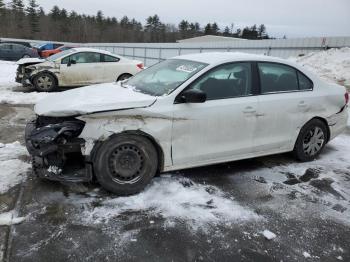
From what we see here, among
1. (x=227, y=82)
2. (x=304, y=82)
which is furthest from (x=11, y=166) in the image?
(x=304, y=82)

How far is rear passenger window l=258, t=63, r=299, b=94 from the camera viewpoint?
193 inches

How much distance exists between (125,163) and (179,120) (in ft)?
2.69

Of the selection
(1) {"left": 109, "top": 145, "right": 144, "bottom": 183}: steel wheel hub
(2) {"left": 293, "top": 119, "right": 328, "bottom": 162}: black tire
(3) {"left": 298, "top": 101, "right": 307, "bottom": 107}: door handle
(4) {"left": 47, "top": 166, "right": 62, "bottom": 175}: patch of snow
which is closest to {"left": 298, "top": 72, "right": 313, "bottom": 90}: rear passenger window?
(3) {"left": 298, "top": 101, "right": 307, "bottom": 107}: door handle

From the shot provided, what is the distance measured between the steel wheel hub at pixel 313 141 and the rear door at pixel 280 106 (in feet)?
1.03

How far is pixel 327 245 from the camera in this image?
11.1ft

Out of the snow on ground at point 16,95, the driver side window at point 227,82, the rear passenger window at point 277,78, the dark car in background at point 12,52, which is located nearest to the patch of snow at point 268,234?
the driver side window at point 227,82

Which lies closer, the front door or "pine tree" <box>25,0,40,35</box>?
the front door

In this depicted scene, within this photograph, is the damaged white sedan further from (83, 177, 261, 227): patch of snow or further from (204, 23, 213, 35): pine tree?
(204, 23, 213, 35): pine tree

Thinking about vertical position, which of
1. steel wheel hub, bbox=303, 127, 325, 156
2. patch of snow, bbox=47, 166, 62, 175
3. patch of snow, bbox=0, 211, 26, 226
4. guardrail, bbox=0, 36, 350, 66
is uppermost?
guardrail, bbox=0, 36, 350, 66

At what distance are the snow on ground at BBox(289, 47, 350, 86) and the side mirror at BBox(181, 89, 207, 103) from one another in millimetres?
10337

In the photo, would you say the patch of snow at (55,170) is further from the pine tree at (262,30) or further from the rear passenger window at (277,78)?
the pine tree at (262,30)

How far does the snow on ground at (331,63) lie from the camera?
13487mm

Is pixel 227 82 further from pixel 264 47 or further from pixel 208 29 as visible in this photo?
pixel 208 29

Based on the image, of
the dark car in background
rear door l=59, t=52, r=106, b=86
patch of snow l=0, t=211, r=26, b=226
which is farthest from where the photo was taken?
the dark car in background
